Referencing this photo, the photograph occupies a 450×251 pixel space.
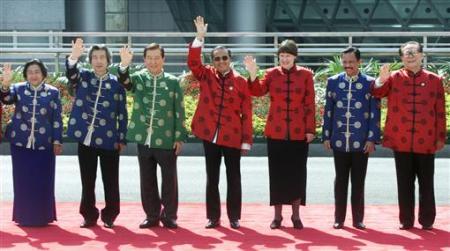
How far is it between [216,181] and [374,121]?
158 cm

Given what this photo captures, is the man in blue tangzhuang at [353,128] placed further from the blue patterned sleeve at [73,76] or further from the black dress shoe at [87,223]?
the blue patterned sleeve at [73,76]

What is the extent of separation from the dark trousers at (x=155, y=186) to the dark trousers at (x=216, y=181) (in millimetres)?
320

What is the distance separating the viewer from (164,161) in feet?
26.6

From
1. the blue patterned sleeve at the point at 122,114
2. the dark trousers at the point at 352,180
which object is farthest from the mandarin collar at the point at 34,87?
the dark trousers at the point at 352,180

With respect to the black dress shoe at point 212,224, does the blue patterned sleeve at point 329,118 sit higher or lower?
higher

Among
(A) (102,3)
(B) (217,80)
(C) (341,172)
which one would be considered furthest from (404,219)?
(A) (102,3)

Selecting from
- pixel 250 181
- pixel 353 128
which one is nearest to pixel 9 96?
pixel 353 128

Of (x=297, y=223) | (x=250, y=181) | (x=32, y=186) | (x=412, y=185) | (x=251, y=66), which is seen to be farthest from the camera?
(x=250, y=181)

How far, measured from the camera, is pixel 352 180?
8172 mm

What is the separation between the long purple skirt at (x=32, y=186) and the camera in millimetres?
8195

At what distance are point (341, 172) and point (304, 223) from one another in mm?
639

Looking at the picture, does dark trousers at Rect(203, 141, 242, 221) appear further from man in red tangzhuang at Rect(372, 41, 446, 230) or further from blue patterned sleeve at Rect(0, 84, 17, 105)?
blue patterned sleeve at Rect(0, 84, 17, 105)

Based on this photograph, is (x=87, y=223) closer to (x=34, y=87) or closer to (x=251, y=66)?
(x=34, y=87)

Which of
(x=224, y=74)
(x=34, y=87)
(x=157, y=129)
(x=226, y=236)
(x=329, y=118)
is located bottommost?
(x=226, y=236)
